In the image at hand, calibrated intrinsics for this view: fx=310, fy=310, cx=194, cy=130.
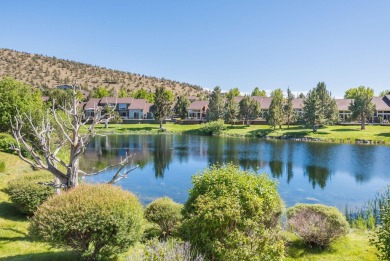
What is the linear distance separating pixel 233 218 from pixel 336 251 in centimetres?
653

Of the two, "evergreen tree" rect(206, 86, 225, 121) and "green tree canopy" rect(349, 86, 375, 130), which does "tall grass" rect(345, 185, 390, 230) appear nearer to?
"green tree canopy" rect(349, 86, 375, 130)

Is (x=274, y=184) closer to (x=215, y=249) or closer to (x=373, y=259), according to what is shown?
(x=215, y=249)

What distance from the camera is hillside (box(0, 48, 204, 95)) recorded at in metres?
153

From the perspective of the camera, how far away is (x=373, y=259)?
1238cm

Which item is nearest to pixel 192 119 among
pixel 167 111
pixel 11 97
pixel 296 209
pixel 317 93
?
pixel 167 111

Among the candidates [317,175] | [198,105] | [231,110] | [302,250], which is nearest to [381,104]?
[231,110]

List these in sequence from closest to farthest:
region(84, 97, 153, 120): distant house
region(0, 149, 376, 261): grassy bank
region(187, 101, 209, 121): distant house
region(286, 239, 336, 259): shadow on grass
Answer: region(0, 149, 376, 261): grassy bank, region(286, 239, 336, 259): shadow on grass, region(187, 101, 209, 121): distant house, region(84, 97, 153, 120): distant house

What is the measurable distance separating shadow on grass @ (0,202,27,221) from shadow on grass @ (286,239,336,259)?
13213 mm

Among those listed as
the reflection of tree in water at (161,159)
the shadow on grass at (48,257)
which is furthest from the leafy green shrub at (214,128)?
the shadow on grass at (48,257)

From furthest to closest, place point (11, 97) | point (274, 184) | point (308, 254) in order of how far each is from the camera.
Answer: point (11, 97), point (308, 254), point (274, 184)

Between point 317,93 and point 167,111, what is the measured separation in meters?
45.5

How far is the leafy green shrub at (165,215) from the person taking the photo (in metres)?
14.8

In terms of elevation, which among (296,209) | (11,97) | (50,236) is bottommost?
(296,209)

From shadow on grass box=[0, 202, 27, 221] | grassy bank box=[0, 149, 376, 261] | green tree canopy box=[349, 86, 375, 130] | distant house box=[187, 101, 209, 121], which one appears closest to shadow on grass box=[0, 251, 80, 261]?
grassy bank box=[0, 149, 376, 261]
